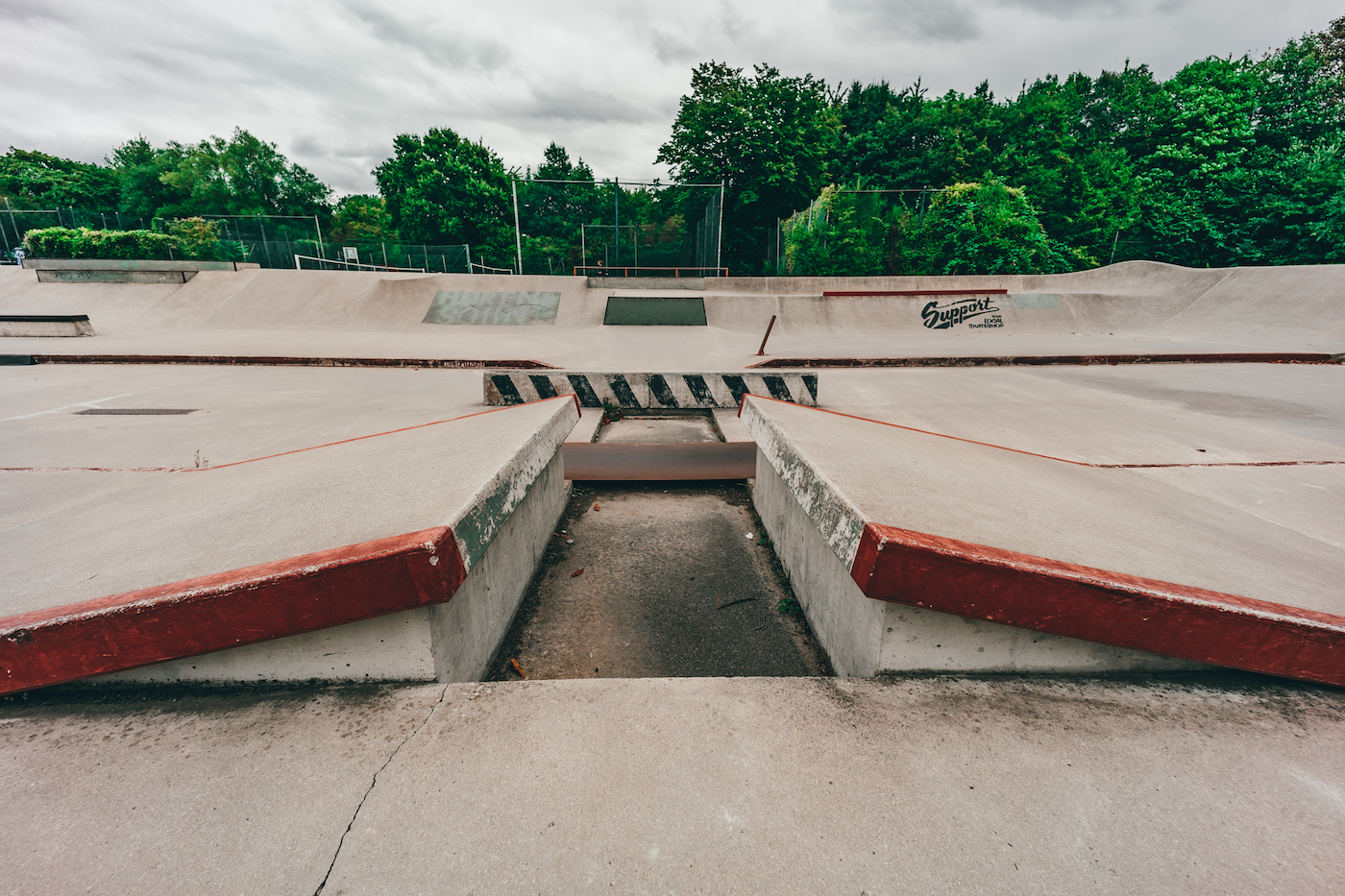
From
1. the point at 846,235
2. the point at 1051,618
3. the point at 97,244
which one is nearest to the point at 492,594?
the point at 1051,618

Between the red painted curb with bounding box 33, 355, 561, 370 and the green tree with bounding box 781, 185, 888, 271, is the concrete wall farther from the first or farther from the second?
the green tree with bounding box 781, 185, 888, 271

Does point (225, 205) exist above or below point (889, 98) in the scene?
below

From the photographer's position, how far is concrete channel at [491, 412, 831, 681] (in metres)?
2.38

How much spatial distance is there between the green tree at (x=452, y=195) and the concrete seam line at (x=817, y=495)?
139ft

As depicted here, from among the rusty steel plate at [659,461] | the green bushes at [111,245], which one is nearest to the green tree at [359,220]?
the green bushes at [111,245]

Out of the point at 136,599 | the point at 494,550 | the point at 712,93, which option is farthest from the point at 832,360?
the point at 712,93

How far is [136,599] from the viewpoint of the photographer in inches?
57.0

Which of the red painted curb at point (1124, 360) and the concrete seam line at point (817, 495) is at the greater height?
the concrete seam line at point (817, 495)

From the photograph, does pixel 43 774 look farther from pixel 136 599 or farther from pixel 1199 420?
pixel 1199 420

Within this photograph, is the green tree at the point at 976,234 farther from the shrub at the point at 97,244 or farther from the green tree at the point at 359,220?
the green tree at the point at 359,220

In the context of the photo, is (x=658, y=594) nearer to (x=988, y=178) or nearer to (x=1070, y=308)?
(x=1070, y=308)

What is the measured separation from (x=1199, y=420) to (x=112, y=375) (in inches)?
526

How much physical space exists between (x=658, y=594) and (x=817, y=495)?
1.18 metres

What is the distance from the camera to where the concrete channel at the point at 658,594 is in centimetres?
238
